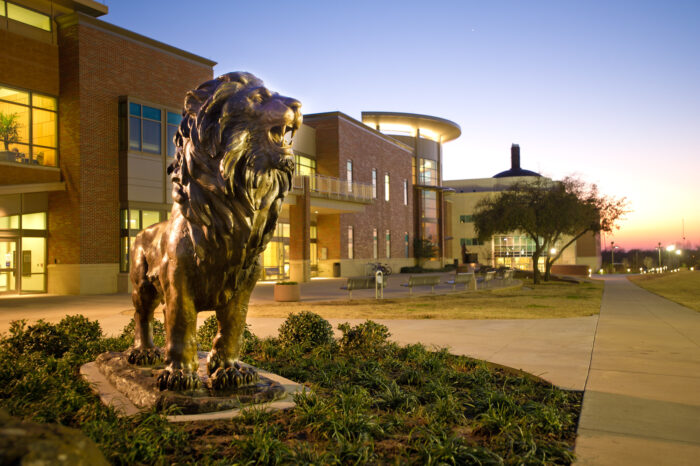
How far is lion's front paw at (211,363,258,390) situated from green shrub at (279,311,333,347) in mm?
3021

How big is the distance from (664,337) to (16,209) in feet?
74.7

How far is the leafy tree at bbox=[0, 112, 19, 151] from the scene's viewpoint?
64.3 ft

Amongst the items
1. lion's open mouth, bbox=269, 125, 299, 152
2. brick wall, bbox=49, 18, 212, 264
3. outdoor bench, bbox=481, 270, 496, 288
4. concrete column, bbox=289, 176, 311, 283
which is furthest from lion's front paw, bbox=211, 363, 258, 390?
concrete column, bbox=289, 176, 311, 283

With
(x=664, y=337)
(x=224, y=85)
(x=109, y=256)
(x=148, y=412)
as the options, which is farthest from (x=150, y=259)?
(x=109, y=256)

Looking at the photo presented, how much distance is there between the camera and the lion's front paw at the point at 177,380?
3.05m

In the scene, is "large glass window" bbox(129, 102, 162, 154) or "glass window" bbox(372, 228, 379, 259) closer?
"large glass window" bbox(129, 102, 162, 154)

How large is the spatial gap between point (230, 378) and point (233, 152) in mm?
1480

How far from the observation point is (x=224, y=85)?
2.89m

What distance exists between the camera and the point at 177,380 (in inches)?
120

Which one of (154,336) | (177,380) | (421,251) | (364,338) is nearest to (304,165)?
(421,251)

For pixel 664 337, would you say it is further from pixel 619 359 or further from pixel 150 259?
pixel 150 259

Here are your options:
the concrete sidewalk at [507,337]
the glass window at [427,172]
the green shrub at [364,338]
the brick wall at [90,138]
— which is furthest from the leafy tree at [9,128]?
the glass window at [427,172]

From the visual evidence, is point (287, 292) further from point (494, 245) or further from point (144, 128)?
point (494, 245)

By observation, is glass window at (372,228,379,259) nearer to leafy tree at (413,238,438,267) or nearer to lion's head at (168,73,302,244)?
leafy tree at (413,238,438,267)
